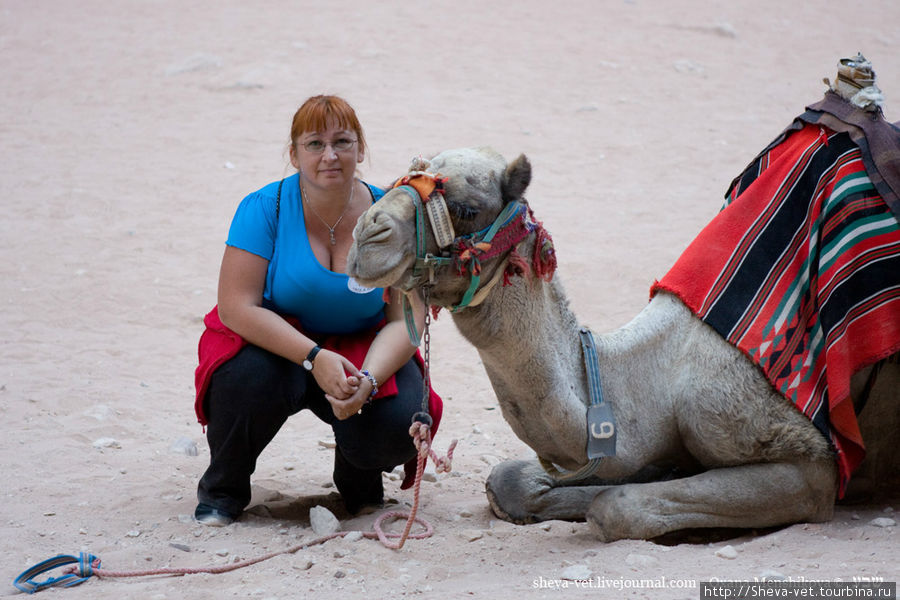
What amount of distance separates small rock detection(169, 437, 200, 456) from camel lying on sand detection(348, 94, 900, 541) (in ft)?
7.45

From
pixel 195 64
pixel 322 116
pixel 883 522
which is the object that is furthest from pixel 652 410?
pixel 195 64

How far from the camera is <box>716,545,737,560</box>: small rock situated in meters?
3.65

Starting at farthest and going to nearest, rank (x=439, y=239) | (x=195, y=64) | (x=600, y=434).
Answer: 1. (x=195, y=64)
2. (x=600, y=434)
3. (x=439, y=239)

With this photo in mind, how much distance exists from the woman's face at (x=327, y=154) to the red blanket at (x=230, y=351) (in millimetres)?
717

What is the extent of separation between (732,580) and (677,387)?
0.91 m

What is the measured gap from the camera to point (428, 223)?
352 cm

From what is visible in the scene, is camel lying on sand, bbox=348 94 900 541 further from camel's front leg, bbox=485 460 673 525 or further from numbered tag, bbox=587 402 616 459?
camel's front leg, bbox=485 460 673 525

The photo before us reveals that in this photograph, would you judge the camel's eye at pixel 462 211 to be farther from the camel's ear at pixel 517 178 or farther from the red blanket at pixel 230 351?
the red blanket at pixel 230 351

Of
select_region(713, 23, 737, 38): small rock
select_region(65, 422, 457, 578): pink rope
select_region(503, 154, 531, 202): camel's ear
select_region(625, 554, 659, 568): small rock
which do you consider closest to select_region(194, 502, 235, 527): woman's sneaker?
select_region(65, 422, 457, 578): pink rope

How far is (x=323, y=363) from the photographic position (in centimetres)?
415

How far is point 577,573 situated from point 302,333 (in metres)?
1.64

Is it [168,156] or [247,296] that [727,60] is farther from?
[247,296]

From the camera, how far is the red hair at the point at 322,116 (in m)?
4.27

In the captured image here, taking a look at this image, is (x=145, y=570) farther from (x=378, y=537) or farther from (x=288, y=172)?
(x=288, y=172)
